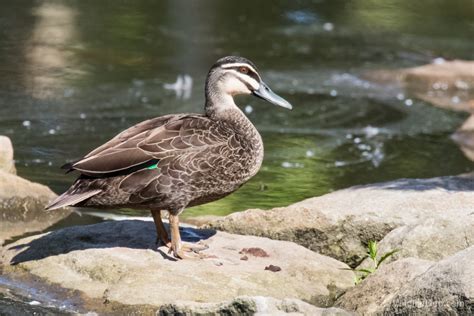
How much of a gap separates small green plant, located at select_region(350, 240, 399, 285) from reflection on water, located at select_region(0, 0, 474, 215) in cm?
223

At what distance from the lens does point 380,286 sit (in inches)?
262

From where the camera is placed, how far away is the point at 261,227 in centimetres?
809

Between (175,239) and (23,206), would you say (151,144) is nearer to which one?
(175,239)

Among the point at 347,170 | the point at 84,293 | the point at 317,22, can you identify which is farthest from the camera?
the point at 317,22

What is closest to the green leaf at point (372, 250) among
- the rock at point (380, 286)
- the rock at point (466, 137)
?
the rock at point (380, 286)

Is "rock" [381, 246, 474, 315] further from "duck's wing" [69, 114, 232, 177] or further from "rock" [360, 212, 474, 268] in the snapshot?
"duck's wing" [69, 114, 232, 177]

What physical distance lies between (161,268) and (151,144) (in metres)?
0.82

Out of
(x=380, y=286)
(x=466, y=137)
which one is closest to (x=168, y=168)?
(x=380, y=286)

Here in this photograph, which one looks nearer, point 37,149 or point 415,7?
point 37,149

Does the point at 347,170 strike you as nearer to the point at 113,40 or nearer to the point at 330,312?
the point at 330,312

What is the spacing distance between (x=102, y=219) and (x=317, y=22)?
36.0 ft

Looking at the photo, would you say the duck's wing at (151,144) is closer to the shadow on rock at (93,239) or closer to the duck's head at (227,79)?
the duck's head at (227,79)

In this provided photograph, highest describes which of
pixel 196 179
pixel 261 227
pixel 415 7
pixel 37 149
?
pixel 196 179

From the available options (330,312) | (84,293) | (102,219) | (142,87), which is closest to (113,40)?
(142,87)
